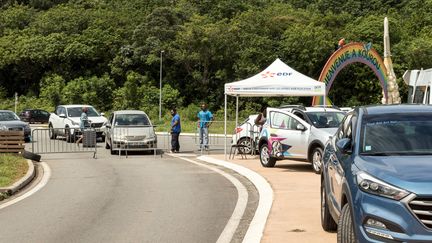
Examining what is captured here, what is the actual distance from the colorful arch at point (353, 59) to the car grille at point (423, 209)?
2240 cm

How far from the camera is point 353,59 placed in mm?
27625

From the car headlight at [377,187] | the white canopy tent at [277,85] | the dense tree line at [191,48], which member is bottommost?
the car headlight at [377,187]

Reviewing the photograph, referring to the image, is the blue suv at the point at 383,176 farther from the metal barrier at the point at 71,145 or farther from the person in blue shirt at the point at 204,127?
the metal barrier at the point at 71,145

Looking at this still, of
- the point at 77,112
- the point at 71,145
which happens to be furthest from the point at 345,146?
the point at 77,112

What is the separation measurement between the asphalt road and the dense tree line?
1904 inches

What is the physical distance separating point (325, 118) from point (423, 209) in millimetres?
11144

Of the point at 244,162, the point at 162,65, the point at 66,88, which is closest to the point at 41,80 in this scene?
the point at 66,88

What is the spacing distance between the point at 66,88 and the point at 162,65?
1231 cm

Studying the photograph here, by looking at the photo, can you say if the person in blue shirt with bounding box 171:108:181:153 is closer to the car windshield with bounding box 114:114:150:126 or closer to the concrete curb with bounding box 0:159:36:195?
the car windshield with bounding box 114:114:150:126

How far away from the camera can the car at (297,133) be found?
1528 cm

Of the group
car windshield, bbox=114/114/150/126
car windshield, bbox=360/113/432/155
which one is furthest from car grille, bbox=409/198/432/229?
car windshield, bbox=114/114/150/126

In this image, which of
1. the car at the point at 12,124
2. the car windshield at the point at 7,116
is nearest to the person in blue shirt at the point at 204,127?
the car at the point at 12,124

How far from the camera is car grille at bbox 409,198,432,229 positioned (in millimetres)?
4910

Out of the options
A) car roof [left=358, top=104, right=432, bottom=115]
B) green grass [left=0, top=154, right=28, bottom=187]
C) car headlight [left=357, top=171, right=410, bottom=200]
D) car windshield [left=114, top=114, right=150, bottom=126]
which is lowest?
green grass [left=0, top=154, right=28, bottom=187]
